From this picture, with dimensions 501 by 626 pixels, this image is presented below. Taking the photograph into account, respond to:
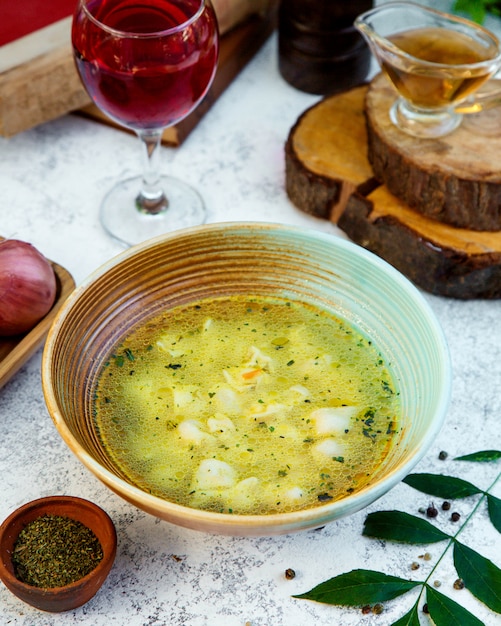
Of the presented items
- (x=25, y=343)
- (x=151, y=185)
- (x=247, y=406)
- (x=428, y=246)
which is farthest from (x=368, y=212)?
(x=25, y=343)

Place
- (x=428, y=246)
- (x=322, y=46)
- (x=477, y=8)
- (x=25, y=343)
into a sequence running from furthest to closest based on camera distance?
1. (x=477, y=8)
2. (x=322, y=46)
3. (x=428, y=246)
4. (x=25, y=343)

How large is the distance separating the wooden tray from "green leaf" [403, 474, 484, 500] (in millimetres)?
575

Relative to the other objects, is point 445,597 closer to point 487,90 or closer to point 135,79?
point 135,79

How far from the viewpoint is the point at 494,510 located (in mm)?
1155

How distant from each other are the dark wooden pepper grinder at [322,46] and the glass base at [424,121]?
31 centimetres

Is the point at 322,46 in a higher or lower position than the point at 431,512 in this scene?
higher

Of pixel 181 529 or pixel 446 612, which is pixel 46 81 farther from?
pixel 446 612

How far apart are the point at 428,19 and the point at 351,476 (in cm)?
99

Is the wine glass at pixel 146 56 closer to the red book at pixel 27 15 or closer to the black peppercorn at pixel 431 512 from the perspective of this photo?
the red book at pixel 27 15

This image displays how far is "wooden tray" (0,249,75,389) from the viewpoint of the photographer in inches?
48.8

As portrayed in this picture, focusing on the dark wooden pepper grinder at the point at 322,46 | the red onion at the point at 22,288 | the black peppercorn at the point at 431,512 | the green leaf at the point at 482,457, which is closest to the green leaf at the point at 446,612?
the black peppercorn at the point at 431,512

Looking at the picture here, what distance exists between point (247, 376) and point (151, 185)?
56 cm

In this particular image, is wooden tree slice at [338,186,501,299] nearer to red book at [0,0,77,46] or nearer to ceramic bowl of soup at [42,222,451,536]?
ceramic bowl of soup at [42,222,451,536]

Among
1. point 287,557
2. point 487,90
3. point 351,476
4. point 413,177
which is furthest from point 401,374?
point 487,90
